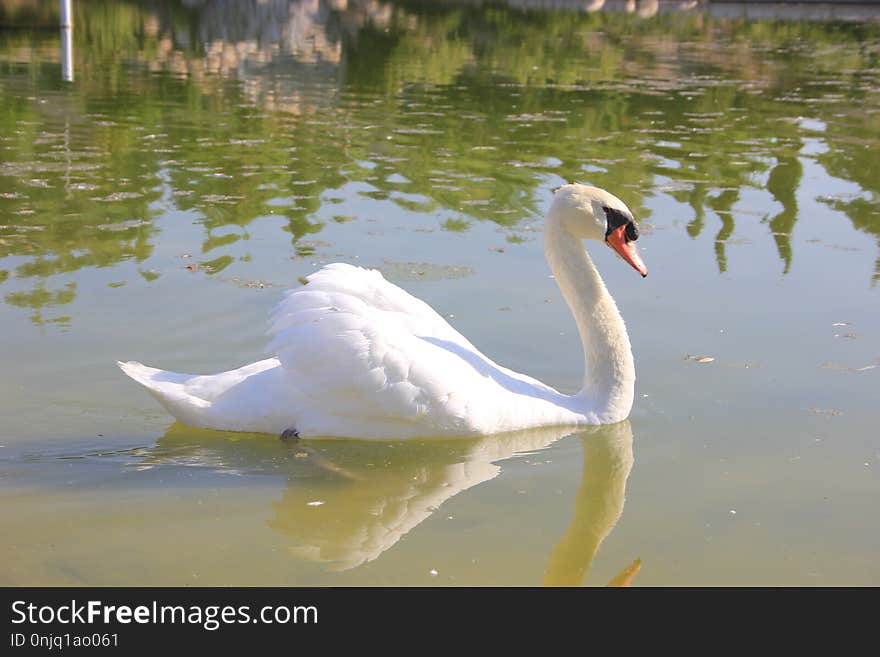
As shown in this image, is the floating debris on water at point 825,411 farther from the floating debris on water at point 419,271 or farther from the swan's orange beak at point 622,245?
Result: the floating debris on water at point 419,271

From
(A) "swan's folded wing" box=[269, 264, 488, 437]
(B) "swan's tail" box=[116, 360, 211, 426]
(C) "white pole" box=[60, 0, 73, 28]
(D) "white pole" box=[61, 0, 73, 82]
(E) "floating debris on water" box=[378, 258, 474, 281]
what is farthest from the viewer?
(C) "white pole" box=[60, 0, 73, 28]

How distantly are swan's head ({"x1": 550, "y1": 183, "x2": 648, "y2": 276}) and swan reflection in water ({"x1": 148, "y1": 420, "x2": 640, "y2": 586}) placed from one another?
2.91 ft

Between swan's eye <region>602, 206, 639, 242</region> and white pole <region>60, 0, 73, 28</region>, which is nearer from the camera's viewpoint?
swan's eye <region>602, 206, 639, 242</region>

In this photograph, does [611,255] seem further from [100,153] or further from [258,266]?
[100,153]

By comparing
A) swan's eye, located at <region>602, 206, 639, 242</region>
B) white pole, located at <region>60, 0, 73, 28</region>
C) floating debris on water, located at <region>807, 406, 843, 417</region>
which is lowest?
floating debris on water, located at <region>807, 406, 843, 417</region>

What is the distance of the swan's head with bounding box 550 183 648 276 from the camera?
6102 mm

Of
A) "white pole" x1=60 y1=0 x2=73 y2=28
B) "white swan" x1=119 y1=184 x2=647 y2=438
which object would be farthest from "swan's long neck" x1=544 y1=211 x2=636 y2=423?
"white pole" x1=60 y1=0 x2=73 y2=28

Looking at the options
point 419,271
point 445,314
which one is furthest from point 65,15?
point 445,314

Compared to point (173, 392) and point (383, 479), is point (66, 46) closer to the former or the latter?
point (173, 392)

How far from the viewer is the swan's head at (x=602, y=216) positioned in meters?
6.10

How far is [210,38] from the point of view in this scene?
23391 mm

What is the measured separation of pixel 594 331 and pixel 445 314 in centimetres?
156

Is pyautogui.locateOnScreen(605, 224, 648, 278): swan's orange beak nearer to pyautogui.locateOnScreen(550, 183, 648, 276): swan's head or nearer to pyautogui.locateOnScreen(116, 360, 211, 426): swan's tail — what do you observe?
pyautogui.locateOnScreen(550, 183, 648, 276): swan's head

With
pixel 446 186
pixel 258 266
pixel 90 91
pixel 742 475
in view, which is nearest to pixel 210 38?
pixel 90 91
